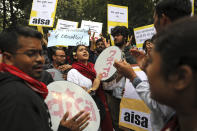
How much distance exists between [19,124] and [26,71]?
1.43ft

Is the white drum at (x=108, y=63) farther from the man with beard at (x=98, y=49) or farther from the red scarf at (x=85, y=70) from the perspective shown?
the man with beard at (x=98, y=49)

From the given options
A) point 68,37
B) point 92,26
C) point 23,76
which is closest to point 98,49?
point 68,37

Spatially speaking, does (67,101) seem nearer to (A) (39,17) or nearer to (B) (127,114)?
(B) (127,114)

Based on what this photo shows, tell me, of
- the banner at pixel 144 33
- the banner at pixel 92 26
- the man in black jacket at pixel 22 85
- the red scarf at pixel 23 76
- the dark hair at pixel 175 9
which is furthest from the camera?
the banner at pixel 92 26

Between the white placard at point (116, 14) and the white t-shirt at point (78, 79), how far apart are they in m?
2.92

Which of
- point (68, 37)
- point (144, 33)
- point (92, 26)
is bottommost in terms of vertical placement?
point (68, 37)

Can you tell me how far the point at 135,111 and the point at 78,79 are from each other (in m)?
1.33

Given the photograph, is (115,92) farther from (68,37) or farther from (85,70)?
(68,37)

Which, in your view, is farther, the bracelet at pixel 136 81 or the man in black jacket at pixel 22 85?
the bracelet at pixel 136 81

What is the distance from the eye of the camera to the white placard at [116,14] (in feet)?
20.7

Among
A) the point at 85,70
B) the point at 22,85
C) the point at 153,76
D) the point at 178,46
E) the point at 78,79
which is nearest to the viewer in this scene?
the point at 178,46

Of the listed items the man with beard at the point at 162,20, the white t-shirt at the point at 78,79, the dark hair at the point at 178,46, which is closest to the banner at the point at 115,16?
the white t-shirt at the point at 78,79

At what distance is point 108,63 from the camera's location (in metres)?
3.45

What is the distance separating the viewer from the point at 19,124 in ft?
4.18
